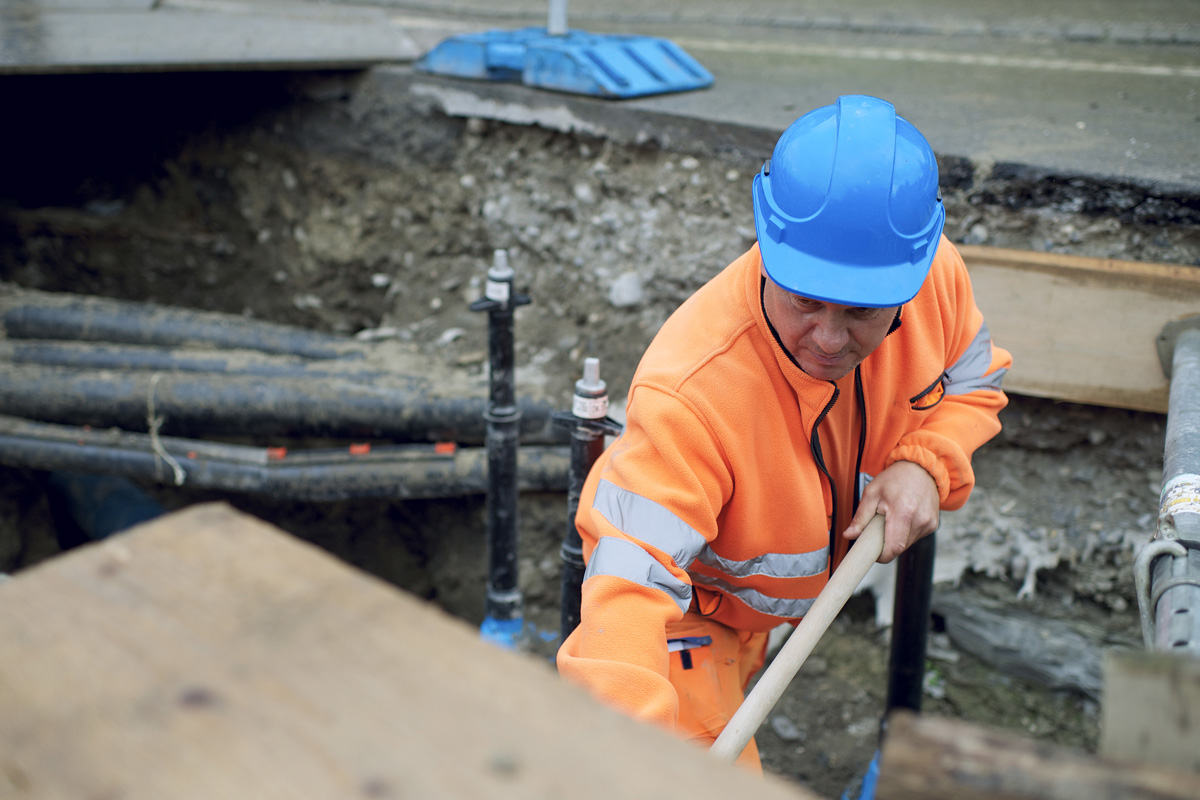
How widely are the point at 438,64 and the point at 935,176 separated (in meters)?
3.08

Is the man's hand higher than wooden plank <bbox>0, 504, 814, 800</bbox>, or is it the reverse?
wooden plank <bbox>0, 504, 814, 800</bbox>

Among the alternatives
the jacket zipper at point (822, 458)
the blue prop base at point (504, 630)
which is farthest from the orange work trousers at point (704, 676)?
the blue prop base at point (504, 630)

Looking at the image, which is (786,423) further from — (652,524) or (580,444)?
(580,444)

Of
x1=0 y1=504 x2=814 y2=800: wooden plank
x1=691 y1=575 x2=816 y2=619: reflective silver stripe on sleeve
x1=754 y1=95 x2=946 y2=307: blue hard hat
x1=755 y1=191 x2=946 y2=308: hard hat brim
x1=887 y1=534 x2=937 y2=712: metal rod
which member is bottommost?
x1=887 y1=534 x2=937 y2=712: metal rod

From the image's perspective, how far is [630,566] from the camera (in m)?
1.60

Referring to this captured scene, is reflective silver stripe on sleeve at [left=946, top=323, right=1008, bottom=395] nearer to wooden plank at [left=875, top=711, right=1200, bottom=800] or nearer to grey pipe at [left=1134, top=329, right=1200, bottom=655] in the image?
grey pipe at [left=1134, top=329, right=1200, bottom=655]

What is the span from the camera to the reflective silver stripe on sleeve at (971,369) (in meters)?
2.16

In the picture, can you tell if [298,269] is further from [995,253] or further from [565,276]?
[995,253]

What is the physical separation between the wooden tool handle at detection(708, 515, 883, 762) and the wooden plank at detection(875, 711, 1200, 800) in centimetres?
94

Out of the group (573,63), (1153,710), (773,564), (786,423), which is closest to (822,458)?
(786,423)

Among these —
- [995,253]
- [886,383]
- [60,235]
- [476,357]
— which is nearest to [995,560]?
[995,253]

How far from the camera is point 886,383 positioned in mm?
1914

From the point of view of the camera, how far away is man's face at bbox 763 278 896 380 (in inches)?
64.9

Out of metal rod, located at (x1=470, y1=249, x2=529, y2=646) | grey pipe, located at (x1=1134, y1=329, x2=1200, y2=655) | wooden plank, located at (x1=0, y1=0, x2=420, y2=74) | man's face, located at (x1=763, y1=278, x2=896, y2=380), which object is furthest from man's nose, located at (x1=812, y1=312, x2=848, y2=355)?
wooden plank, located at (x1=0, y1=0, x2=420, y2=74)
